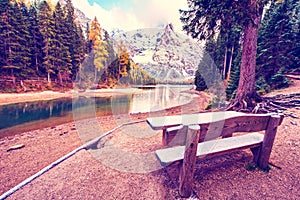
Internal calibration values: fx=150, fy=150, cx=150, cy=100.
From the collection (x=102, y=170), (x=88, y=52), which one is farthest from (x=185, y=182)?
(x=88, y=52)

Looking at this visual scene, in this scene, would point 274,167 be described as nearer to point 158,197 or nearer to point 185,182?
point 185,182

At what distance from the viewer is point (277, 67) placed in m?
11.8

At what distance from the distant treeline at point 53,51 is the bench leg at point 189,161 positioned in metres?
27.2

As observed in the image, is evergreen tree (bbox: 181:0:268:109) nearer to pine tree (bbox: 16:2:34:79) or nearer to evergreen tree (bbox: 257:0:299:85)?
evergreen tree (bbox: 257:0:299:85)

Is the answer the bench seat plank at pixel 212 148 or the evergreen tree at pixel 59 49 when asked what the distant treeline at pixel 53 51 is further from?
the bench seat plank at pixel 212 148

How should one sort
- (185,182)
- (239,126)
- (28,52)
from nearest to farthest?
(185,182) → (239,126) → (28,52)

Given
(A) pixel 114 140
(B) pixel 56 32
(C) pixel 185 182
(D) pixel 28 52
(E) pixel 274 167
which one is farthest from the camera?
(B) pixel 56 32

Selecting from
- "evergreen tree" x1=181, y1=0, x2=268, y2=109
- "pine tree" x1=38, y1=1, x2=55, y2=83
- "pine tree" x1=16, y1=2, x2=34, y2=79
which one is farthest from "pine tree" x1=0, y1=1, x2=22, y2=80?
"evergreen tree" x1=181, y1=0, x2=268, y2=109

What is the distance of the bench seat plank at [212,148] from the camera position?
92.2 inches

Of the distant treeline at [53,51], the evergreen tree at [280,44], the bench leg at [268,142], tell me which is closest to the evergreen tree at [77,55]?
the distant treeline at [53,51]

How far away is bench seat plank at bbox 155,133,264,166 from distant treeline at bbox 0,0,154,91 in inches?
1060

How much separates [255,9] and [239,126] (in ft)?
14.0

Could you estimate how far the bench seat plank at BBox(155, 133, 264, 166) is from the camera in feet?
7.68

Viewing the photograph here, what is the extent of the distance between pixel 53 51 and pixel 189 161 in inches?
1155
